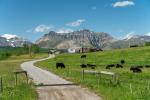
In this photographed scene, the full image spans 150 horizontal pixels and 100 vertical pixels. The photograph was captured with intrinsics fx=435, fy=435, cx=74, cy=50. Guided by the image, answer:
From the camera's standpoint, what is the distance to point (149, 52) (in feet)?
369

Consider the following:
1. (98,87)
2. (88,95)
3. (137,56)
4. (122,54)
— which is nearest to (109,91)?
(88,95)

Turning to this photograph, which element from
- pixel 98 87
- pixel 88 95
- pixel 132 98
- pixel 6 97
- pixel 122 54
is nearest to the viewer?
pixel 132 98

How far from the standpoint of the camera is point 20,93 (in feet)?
84.4

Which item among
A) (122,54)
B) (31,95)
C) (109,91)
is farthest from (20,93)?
(122,54)

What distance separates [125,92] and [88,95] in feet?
7.79

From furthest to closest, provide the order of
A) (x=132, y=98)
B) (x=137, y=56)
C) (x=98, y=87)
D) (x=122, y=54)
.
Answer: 1. (x=122, y=54)
2. (x=137, y=56)
3. (x=98, y=87)
4. (x=132, y=98)

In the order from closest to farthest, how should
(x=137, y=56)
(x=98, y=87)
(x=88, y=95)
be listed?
1. (x=88, y=95)
2. (x=98, y=87)
3. (x=137, y=56)

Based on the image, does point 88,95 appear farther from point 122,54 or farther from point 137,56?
point 122,54

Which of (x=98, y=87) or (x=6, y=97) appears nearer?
(x=6, y=97)

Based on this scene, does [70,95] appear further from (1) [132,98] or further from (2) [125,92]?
(1) [132,98]

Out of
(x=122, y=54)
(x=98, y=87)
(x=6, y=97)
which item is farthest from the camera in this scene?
(x=122, y=54)

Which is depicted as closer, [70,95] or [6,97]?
[6,97]

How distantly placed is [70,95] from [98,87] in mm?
3978

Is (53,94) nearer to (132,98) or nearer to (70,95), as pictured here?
(70,95)
